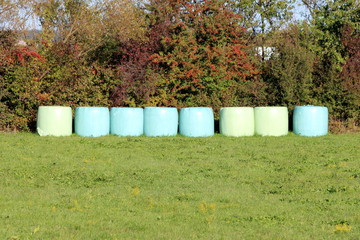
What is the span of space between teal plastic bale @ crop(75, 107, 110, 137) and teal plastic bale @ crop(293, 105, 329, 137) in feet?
18.7

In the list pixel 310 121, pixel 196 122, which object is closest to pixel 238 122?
pixel 196 122

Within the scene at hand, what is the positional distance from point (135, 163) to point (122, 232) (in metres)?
5.14

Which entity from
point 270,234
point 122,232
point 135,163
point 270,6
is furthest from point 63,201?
point 270,6

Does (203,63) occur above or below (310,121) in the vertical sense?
above

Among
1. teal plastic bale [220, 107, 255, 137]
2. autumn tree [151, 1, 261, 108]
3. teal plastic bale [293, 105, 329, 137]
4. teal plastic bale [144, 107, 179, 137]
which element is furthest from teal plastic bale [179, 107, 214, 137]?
teal plastic bale [293, 105, 329, 137]

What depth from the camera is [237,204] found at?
7.58 m

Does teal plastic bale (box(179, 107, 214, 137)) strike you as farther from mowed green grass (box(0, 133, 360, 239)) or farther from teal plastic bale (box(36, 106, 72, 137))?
teal plastic bale (box(36, 106, 72, 137))

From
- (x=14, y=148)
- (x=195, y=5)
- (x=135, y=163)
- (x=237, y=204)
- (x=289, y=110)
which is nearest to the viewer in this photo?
(x=237, y=204)

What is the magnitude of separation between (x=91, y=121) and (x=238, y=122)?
13.9ft

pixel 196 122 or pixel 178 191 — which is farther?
pixel 196 122

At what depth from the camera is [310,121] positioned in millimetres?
17719

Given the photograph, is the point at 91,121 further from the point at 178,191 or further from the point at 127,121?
the point at 178,191

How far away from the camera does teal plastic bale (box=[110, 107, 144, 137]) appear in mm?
17344

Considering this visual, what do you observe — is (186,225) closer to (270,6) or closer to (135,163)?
(135,163)
